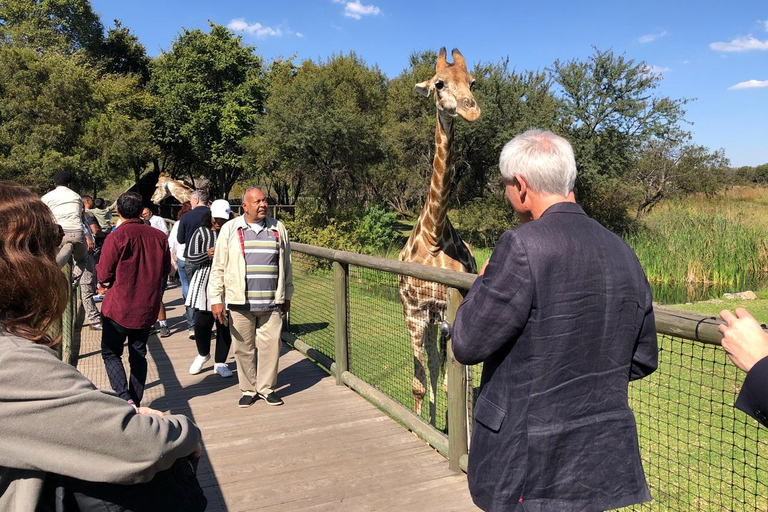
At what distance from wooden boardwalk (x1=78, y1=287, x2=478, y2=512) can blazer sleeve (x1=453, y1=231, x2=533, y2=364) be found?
5.88 feet

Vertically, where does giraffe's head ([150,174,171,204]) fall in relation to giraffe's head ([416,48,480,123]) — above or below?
below

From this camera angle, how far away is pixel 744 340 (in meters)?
1.47

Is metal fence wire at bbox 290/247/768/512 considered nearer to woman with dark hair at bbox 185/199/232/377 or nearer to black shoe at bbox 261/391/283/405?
black shoe at bbox 261/391/283/405

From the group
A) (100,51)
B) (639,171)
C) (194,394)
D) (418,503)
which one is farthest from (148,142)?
(418,503)

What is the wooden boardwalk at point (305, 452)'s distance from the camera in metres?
3.39

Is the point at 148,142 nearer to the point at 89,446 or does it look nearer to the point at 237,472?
the point at 237,472

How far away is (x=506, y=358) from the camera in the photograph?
1905 mm

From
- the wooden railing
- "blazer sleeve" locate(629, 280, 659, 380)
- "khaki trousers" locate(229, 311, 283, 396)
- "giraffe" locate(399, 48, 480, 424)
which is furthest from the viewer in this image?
"giraffe" locate(399, 48, 480, 424)

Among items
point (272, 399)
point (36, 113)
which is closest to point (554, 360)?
point (272, 399)

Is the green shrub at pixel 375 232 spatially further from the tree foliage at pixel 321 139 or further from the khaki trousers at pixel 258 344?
the khaki trousers at pixel 258 344

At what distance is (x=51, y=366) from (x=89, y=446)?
0.19 metres

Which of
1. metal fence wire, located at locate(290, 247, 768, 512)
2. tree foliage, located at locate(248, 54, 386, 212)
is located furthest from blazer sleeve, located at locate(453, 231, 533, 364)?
tree foliage, located at locate(248, 54, 386, 212)

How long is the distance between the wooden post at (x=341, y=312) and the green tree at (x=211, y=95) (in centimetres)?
2547

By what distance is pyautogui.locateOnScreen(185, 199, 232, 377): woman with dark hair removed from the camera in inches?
226
